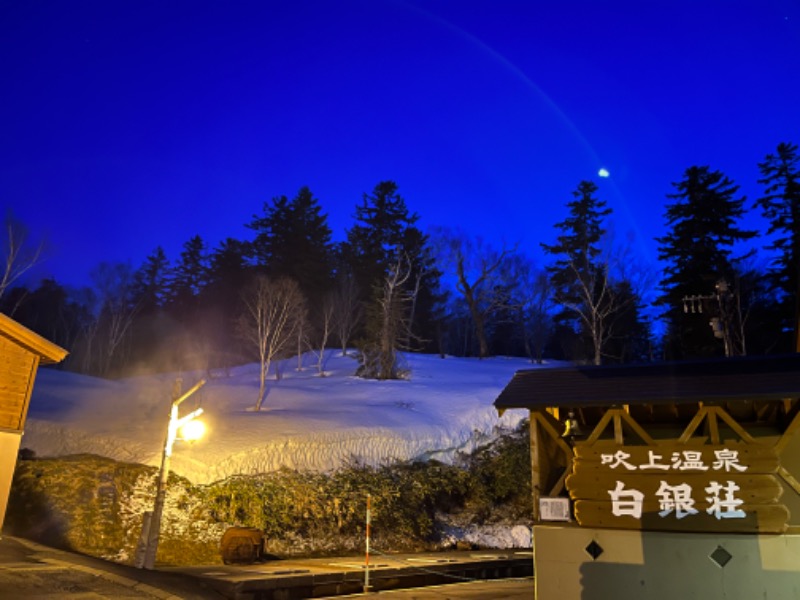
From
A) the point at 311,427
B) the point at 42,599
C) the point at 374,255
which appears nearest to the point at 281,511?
the point at 311,427

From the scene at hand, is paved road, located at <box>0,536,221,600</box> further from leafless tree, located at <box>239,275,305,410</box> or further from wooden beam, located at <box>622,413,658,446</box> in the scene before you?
leafless tree, located at <box>239,275,305,410</box>

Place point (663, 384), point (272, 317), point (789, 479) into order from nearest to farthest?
point (789, 479), point (663, 384), point (272, 317)

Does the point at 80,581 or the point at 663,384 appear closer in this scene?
the point at 80,581

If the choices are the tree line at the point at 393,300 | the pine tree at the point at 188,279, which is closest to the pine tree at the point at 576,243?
the tree line at the point at 393,300

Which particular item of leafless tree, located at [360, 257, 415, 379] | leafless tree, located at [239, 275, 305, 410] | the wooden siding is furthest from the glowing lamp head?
leafless tree, located at [360, 257, 415, 379]

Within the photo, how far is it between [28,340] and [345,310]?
97.2ft

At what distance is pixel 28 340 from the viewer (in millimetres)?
11750

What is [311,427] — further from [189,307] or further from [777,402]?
[189,307]

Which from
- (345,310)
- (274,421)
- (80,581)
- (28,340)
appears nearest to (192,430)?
(80,581)

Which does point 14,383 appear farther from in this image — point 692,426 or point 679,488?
point 692,426

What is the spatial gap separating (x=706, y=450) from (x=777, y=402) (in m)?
2.31

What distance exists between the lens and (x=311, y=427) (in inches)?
741

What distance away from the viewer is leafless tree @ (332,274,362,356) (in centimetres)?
4100

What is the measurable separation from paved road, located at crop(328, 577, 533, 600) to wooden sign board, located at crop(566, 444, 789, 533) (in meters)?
3.08
